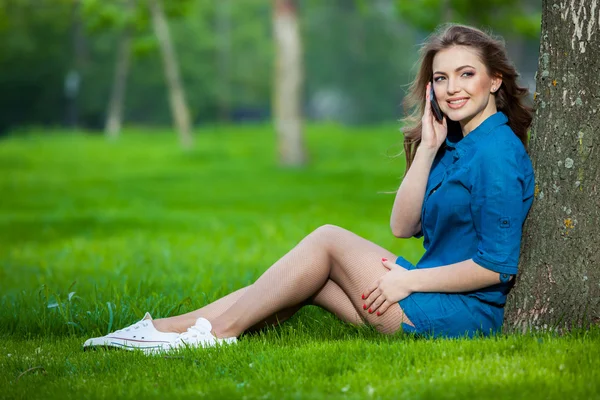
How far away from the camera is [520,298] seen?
3707mm

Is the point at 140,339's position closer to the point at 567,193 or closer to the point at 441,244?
the point at 441,244

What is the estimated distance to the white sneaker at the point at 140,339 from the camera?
3879 millimetres

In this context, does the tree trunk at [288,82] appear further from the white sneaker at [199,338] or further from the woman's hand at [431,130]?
the white sneaker at [199,338]

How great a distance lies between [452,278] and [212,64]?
4564cm

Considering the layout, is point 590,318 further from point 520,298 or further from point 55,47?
point 55,47

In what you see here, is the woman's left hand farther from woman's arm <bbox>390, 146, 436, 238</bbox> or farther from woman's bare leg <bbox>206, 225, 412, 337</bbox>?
woman's arm <bbox>390, 146, 436, 238</bbox>

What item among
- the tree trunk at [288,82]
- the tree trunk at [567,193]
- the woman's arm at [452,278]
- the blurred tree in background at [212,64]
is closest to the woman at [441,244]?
the woman's arm at [452,278]

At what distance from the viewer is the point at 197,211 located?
13.7m

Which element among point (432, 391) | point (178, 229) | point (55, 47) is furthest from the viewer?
point (55, 47)

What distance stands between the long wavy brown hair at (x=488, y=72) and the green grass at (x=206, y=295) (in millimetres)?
266

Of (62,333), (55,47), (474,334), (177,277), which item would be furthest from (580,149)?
(55,47)

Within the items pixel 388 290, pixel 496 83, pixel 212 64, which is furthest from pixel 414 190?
pixel 212 64

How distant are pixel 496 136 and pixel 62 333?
2649mm

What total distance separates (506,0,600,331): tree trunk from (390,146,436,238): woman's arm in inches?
20.8
